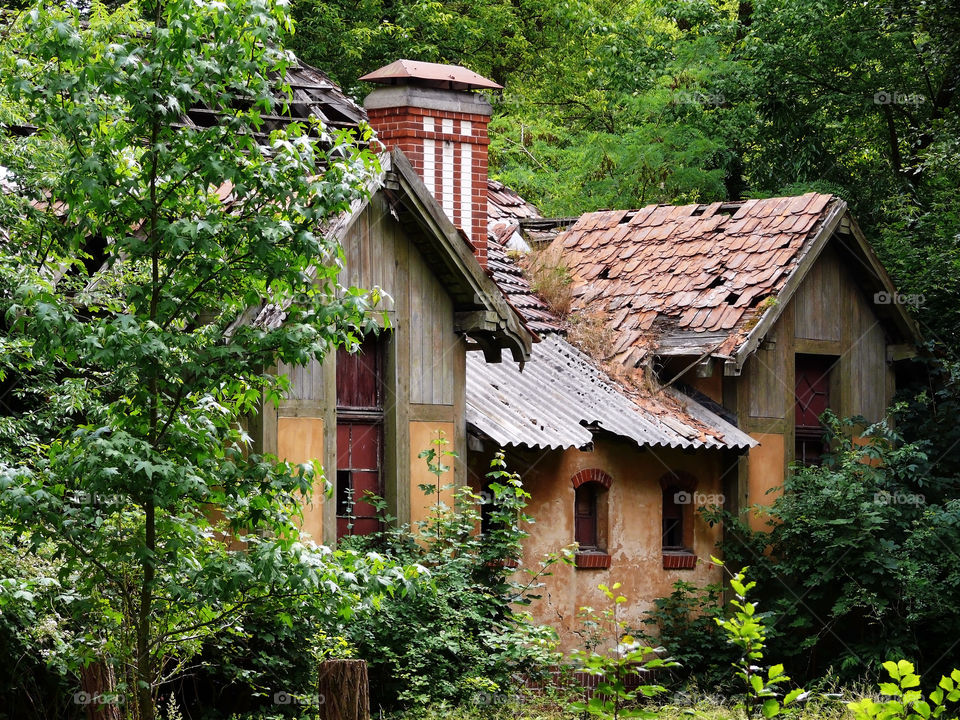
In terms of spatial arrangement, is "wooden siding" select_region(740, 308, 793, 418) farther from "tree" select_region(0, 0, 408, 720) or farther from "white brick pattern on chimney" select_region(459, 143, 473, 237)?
"tree" select_region(0, 0, 408, 720)

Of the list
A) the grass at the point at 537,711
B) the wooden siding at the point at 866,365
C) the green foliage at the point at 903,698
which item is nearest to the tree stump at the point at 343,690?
the green foliage at the point at 903,698

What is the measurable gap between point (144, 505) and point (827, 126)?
20.4 meters

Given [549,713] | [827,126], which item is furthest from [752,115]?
[549,713]

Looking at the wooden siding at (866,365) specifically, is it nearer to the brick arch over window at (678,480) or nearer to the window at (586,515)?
the brick arch over window at (678,480)

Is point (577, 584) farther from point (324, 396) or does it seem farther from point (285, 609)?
point (285, 609)

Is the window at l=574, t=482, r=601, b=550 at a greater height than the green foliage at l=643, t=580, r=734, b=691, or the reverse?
the window at l=574, t=482, r=601, b=550

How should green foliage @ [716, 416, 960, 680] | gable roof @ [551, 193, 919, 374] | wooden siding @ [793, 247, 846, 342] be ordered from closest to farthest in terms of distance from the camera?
green foliage @ [716, 416, 960, 680]
gable roof @ [551, 193, 919, 374]
wooden siding @ [793, 247, 846, 342]

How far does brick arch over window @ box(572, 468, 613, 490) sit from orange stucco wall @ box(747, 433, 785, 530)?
8.50ft

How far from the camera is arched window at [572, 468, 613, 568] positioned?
16.7 metres

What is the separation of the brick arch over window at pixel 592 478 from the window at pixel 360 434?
307 cm

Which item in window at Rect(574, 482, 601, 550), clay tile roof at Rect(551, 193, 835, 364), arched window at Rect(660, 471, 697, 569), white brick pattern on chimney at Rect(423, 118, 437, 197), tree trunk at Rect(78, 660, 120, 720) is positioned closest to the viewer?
tree trunk at Rect(78, 660, 120, 720)

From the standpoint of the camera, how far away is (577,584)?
1641 centimetres

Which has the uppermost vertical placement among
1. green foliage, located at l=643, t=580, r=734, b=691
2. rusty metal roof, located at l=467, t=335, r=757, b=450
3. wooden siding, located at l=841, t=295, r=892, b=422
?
wooden siding, located at l=841, t=295, r=892, b=422

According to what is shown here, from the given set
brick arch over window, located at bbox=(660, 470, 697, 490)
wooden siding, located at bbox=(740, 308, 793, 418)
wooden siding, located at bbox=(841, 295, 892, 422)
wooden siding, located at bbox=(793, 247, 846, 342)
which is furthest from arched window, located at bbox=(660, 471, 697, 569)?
wooden siding, located at bbox=(841, 295, 892, 422)
